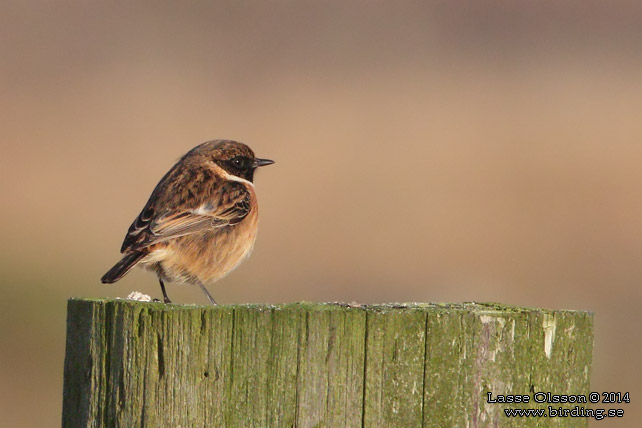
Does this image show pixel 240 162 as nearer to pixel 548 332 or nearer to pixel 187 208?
pixel 187 208

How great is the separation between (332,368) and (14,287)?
11.9 meters

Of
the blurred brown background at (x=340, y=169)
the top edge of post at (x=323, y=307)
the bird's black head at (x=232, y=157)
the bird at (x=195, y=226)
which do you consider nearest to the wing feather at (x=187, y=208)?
the bird at (x=195, y=226)

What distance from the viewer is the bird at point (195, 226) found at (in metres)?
7.47

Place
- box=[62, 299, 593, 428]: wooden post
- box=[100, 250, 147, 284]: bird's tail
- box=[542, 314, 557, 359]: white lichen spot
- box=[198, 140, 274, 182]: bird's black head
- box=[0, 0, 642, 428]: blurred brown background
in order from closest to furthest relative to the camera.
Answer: box=[62, 299, 593, 428]: wooden post → box=[542, 314, 557, 359]: white lichen spot → box=[100, 250, 147, 284]: bird's tail → box=[198, 140, 274, 182]: bird's black head → box=[0, 0, 642, 428]: blurred brown background

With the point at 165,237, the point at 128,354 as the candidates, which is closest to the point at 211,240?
the point at 165,237

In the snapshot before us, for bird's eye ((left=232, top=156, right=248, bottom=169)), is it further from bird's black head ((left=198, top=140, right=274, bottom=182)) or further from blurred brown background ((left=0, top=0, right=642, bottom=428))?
blurred brown background ((left=0, top=0, right=642, bottom=428))

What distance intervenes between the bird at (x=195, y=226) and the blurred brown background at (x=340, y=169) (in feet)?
12.9

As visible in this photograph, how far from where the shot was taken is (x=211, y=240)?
7.77 metres

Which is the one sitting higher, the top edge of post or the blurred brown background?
the blurred brown background

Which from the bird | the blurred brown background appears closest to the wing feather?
the bird

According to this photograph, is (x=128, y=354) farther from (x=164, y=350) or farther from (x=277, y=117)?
(x=277, y=117)

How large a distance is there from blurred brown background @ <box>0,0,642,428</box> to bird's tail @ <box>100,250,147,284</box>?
4212mm

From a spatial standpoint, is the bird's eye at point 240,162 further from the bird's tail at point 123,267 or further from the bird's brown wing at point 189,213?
the bird's tail at point 123,267

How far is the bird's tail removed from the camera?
6.81m
